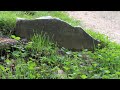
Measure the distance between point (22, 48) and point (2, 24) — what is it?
1.12 meters

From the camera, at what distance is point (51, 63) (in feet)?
13.1

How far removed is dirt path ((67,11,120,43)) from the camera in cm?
740

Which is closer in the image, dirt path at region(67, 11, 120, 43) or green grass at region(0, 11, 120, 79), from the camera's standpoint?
green grass at region(0, 11, 120, 79)

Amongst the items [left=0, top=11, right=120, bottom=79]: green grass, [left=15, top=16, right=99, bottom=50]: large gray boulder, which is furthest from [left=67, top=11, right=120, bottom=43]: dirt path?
[left=0, top=11, right=120, bottom=79]: green grass

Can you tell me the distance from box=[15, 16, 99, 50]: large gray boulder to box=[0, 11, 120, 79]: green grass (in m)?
0.17

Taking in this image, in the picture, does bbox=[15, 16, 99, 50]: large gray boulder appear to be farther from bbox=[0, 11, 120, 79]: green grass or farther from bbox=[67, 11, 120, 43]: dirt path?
bbox=[67, 11, 120, 43]: dirt path

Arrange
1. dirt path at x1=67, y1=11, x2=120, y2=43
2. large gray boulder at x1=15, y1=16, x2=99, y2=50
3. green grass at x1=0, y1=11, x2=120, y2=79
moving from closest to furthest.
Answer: green grass at x1=0, y1=11, x2=120, y2=79
large gray boulder at x1=15, y1=16, x2=99, y2=50
dirt path at x1=67, y1=11, x2=120, y2=43

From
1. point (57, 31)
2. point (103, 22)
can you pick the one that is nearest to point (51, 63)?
point (57, 31)

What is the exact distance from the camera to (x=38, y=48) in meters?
4.37

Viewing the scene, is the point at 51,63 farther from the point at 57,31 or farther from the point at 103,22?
the point at 103,22

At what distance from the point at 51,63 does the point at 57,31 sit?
3.40 feet
